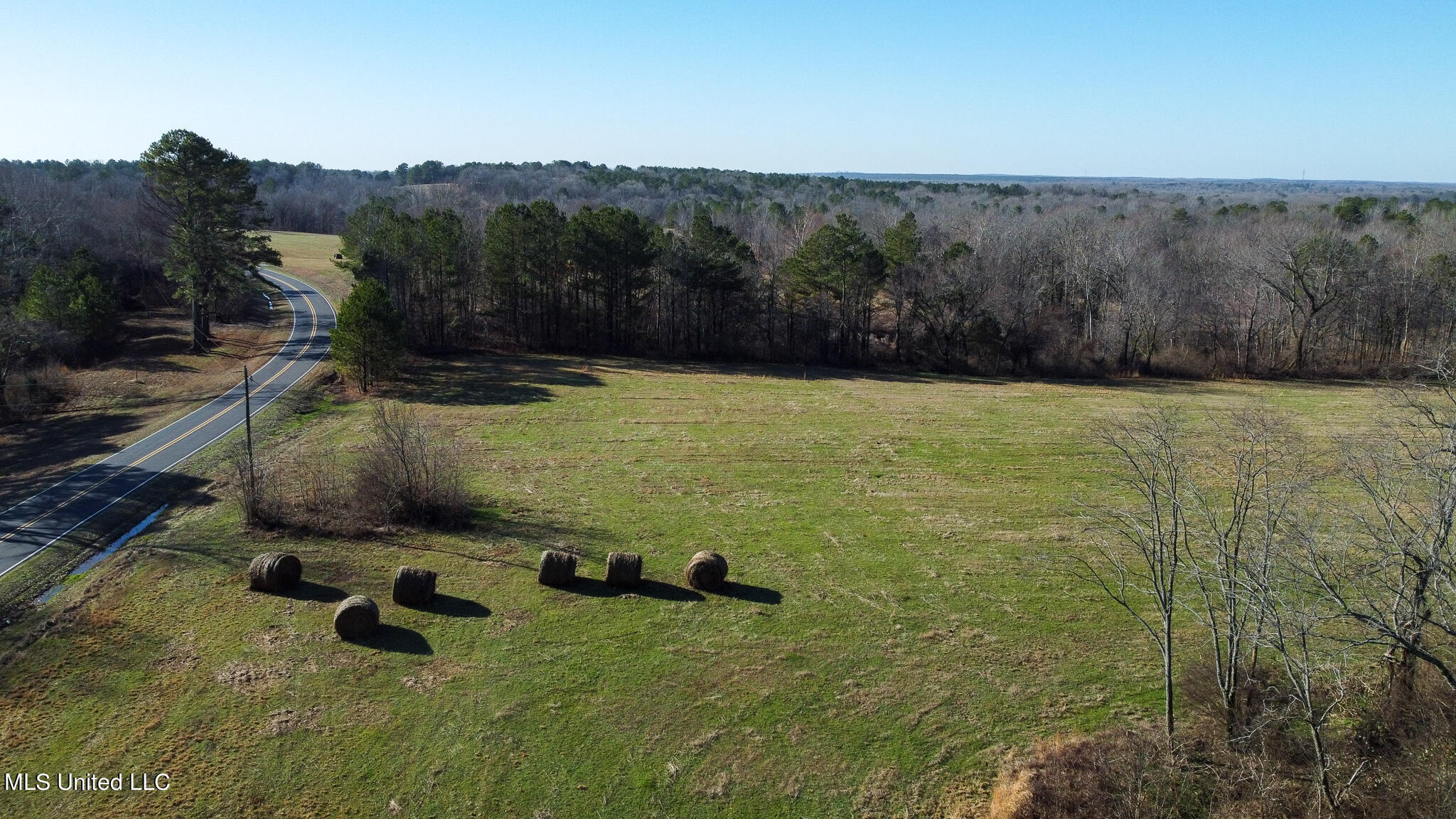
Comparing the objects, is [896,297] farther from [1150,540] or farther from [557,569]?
[1150,540]

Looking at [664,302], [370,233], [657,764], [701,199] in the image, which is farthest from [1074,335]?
[701,199]

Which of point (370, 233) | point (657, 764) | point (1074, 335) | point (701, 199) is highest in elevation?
point (701, 199)

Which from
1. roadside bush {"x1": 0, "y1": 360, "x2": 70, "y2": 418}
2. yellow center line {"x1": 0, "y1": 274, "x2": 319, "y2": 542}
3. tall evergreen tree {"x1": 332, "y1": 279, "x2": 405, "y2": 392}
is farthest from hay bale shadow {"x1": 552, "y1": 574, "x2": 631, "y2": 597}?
roadside bush {"x1": 0, "y1": 360, "x2": 70, "y2": 418}

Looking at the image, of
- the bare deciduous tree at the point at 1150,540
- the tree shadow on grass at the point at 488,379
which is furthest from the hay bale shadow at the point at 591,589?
the tree shadow on grass at the point at 488,379

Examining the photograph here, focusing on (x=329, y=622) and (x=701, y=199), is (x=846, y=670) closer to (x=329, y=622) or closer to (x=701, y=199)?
(x=329, y=622)

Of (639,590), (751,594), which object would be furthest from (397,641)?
(751,594)

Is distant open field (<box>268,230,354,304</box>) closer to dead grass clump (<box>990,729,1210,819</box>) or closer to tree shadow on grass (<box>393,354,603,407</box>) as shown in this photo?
tree shadow on grass (<box>393,354,603,407</box>)
